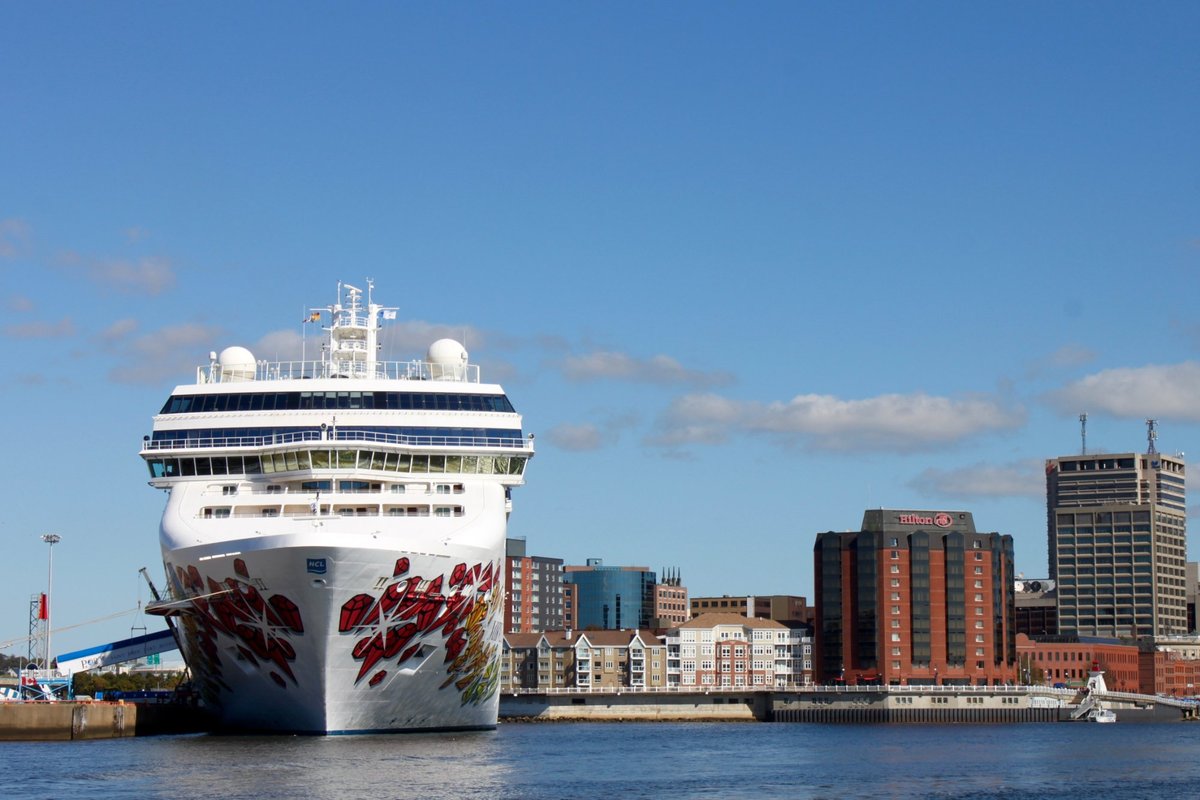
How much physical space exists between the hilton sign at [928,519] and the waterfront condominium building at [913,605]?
0.10 metres

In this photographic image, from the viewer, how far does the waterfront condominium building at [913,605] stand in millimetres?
189750

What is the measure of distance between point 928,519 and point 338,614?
129032 millimetres

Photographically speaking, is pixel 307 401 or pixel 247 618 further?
pixel 307 401

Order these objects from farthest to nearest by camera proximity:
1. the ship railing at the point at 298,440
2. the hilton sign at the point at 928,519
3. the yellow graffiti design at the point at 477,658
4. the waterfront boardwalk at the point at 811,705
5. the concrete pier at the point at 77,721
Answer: the hilton sign at the point at 928,519 → the waterfront boardwalk at the point at 811,705 → the concrete pier at the point at 77,721 → the ship railing at the point at 298,440 → the yellow graffiti design at the point at 477,658

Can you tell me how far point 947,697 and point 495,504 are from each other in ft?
367

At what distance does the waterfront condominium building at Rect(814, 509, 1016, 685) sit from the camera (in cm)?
18975

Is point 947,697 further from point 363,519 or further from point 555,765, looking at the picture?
point 363,519

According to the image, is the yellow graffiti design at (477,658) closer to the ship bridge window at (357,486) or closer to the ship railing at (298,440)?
the ship bridge window at (357,486)

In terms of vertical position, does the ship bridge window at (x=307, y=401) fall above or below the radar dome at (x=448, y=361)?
below

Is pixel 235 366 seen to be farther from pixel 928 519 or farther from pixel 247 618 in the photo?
pixel 928 519

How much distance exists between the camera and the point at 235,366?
3521 inches

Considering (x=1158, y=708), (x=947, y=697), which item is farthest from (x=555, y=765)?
(x=1158, y=708)

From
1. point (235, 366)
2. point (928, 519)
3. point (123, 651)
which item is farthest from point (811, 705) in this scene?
point (235, 366)

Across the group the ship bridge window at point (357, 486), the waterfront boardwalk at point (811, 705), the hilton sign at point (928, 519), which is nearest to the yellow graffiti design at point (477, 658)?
the ship bridge window at point (357, 486)
